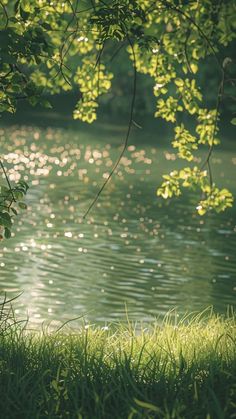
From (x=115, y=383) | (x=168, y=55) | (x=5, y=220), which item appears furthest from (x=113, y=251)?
(x=115, y=383)

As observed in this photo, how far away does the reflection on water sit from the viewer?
15930 millimetres

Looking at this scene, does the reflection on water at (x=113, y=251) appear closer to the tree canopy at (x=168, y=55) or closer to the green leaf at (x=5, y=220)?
the tree canopy at (x=168, y=55)

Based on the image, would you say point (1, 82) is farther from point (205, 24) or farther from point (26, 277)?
point (26, 277)

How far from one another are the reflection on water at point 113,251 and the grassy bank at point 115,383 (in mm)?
7093

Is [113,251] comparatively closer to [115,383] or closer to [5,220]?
[5,220]

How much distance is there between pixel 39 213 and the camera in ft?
82.9

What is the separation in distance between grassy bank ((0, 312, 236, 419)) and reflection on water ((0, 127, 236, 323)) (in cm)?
709

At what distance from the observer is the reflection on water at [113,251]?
627 inches

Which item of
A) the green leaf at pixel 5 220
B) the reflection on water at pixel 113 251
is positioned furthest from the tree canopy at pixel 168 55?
the reflection on water at pixel 113 251

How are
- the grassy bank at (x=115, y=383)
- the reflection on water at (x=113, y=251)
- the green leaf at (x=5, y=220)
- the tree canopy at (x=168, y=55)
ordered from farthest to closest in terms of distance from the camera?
the reflection on water at (x=113, y=251) → the tree canopy at (x=168, y=55) → the green leaf at (x=5, y=220) → the grassy bank at (x=115, y=383)

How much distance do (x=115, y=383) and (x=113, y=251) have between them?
45.1 feet

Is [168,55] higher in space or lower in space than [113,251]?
higher

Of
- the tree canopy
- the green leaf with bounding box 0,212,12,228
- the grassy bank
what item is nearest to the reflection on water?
the tree canopy

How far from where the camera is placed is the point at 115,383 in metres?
6.63
